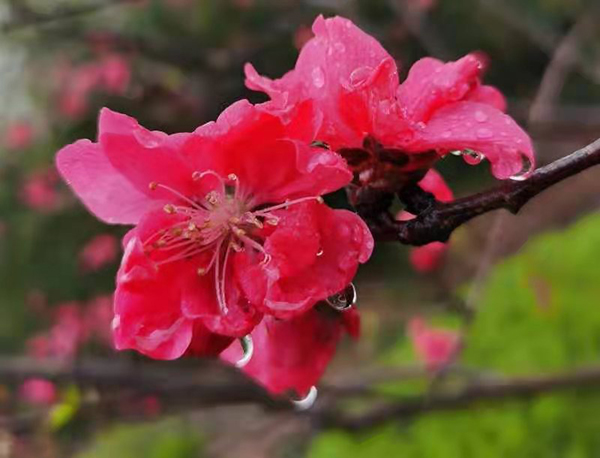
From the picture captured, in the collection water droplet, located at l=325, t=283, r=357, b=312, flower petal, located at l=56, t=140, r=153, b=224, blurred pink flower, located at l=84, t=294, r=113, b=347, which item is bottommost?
blurred pink flower, located at l=84, t=294, r=113, b=347

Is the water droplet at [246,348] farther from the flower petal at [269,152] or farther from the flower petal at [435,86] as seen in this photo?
the flower petal at [435,86]

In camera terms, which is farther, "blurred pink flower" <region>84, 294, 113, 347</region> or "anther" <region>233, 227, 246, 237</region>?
"blurred pink flower" <region>84, 294, 113, 347</region>

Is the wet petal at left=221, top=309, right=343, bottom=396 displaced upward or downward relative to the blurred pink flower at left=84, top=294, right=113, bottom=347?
upward

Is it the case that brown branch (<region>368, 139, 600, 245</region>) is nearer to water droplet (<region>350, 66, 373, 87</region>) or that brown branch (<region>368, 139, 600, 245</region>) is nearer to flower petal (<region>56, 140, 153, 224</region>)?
water droplet (<region>350, 66, 373, 87</region>)

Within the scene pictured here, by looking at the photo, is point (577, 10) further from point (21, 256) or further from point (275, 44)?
point (21, 256)

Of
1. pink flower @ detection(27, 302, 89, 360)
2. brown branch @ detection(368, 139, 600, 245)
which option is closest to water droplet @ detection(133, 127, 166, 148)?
brown branch @ detection(368, 139, 600, 245)

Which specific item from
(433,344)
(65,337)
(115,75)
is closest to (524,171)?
(433,344)
